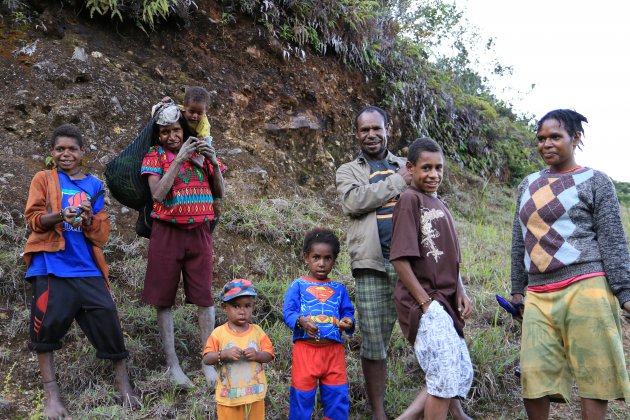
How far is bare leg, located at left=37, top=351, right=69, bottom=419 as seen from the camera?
325 cm

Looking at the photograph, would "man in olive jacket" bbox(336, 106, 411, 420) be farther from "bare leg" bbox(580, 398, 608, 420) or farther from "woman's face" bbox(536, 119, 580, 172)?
"bare leg" bbox(580, 398, 608, 420)

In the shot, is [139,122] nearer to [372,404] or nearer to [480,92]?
[372,404]

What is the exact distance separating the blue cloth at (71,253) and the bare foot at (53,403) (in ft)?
2.25

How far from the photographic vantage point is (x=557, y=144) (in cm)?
301

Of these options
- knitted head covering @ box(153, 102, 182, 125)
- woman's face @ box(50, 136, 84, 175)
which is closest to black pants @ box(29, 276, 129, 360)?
woman's face @ box(50, 136, 84, 175)

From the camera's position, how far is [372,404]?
3387 millimetres

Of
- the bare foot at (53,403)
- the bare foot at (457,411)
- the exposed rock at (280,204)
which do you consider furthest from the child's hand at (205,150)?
the exposed rock at (280,204)

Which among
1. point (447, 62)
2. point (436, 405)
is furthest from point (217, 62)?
point (447, 62)

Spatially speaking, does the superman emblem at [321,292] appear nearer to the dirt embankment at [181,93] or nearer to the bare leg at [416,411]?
the bare leg at [416,411]

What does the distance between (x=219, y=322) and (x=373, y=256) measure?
1.64m

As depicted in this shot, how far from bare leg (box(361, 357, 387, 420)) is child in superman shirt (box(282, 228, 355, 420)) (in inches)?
11.2

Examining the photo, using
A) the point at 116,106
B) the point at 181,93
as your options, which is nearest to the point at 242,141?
the point at 181,93

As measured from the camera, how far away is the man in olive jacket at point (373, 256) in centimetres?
329

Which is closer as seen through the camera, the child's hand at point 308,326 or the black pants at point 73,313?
the child's hand at point 308,326
